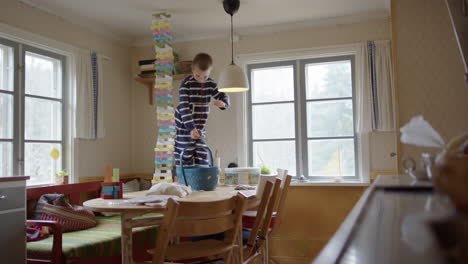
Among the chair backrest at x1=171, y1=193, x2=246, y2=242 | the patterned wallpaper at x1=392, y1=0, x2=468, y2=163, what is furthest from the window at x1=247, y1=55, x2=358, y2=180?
the chair backrest at x1=171, y1=193, x2=246, y2=242

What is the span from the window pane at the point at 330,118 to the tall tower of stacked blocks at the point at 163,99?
1.68 metres

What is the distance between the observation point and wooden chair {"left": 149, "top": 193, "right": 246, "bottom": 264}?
6.45ft

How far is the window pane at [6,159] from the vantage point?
3.63 meters

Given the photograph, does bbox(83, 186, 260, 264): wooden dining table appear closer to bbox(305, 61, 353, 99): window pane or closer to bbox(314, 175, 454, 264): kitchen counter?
bbox(314, 175, 454, 264): kitchen counter

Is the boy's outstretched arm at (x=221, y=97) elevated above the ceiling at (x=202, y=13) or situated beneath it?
situated beneath

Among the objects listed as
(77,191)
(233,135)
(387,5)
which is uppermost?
(387,5)

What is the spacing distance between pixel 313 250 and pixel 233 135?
1.65 m

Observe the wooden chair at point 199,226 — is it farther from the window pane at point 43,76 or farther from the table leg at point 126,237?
the window pane at point 43,76

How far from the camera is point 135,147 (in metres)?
5.54

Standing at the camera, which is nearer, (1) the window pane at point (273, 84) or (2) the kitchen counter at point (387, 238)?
(2) the kitchen counter at point (387, 238)

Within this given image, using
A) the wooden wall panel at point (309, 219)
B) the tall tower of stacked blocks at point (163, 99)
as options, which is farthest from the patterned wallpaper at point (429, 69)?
the tall tower of stacked blocks at point (163, 99)

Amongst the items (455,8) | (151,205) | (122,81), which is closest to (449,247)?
(151,205)

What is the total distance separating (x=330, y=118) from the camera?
484cm

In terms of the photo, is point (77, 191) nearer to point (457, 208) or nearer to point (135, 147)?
point (135, 147)
